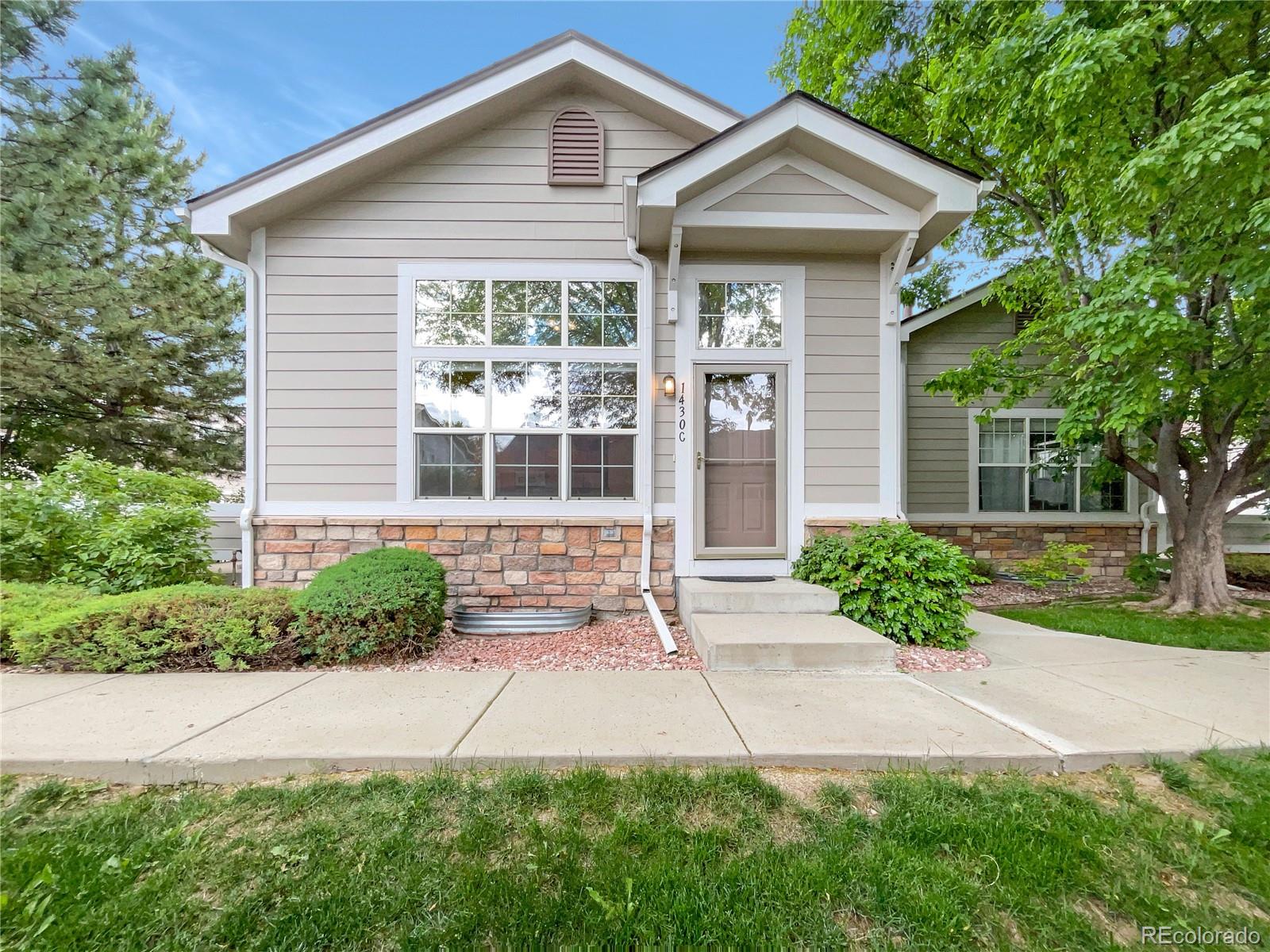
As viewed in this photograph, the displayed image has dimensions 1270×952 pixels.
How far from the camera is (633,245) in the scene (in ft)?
15.5

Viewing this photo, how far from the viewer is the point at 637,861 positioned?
5.48ft

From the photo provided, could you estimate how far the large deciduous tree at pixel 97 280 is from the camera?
8.12m

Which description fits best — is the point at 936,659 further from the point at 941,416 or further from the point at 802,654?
the point at 941,416

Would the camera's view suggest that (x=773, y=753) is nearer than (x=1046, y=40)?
Yes

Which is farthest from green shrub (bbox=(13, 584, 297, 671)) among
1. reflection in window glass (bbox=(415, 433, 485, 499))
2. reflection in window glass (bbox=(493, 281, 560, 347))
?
reflection in window glass (bbox=(493, 281, 560, 347))

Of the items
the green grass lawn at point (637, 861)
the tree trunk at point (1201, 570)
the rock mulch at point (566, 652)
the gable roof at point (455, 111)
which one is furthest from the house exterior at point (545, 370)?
the tree trunk at point (1201, 570)

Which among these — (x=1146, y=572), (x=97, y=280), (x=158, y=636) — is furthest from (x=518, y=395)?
(x=97, y=280)

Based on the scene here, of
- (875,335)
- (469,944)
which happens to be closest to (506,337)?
(875,335)

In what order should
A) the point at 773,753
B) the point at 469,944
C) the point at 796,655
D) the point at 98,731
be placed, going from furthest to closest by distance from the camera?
the point at 796,655
the point at 98,731
the point at 773,753
the point at 469,944

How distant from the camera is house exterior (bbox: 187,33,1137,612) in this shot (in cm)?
480

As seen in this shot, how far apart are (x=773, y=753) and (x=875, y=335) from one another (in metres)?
4.13

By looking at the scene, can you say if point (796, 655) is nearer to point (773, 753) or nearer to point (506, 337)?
point (773, 753)

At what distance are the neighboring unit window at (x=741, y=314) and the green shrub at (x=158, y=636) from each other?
14.1 feet

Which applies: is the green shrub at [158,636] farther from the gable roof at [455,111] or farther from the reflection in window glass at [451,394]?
the gable roof at [455,111]
